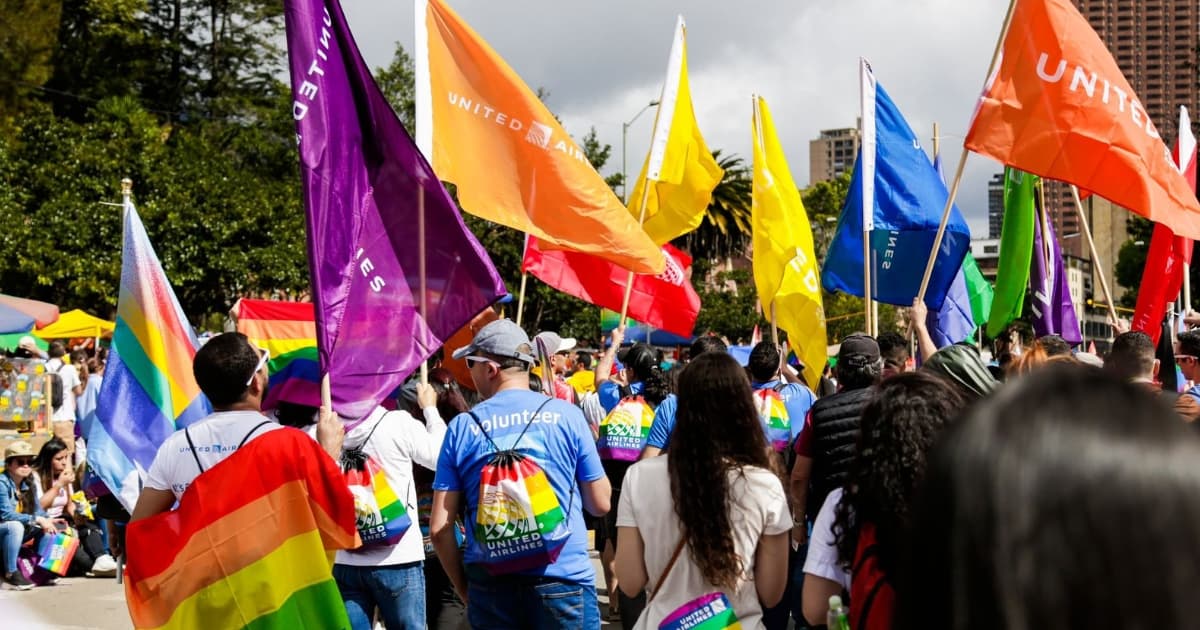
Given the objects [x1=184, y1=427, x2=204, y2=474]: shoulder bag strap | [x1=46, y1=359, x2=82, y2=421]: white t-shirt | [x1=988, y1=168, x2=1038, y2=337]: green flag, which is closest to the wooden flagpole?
[x1=988, y1=168, x2=1038, y2=337]: green flag

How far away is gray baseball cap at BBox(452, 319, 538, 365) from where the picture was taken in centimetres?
470

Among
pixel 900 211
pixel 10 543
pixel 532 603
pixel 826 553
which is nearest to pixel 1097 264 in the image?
A: pixel 900 211

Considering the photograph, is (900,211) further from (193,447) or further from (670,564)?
(193,447)

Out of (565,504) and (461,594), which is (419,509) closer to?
(461,594)

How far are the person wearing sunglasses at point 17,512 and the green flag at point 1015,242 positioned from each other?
28.3 ft

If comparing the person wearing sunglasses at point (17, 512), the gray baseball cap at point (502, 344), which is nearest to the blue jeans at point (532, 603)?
the gray baseball cap at point (502, 344)

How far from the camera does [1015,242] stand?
10.7 metres

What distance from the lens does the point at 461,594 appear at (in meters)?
4.75

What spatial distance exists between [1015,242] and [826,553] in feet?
26.3

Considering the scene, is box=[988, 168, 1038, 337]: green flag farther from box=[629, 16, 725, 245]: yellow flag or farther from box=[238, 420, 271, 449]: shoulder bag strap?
box=[238, 420, 271, 449]: shoulder bag strap

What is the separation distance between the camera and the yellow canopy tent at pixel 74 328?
22875 mm

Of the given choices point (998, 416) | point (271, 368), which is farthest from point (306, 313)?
point (998, 416)

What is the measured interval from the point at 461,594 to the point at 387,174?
72.6 inches

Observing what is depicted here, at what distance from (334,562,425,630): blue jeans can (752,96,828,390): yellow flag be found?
17.8 feet
